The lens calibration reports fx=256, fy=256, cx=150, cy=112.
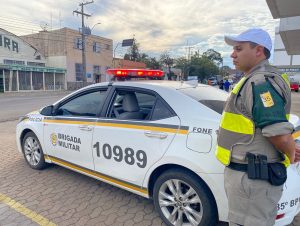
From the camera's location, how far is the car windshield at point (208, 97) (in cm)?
270

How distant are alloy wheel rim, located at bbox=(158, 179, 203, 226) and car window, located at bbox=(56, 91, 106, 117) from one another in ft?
4.66

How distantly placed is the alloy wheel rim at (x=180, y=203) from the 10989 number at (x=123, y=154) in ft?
1.20

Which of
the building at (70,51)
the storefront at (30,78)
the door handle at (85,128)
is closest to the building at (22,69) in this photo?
the storefront at (30,78)

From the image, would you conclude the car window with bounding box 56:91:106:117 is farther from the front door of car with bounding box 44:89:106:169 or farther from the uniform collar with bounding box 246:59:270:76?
the uniform collar with bounding box 246:59:270:76

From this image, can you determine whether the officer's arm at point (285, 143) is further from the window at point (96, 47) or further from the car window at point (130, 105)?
the window at point (96, 47)

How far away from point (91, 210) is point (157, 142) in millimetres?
1287

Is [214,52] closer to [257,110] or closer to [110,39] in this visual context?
[110,39]

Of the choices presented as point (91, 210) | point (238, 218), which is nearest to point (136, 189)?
point (91, 210)

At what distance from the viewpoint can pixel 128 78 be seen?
375 centimetres

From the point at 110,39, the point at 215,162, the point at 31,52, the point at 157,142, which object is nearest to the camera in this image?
the point at 215,162

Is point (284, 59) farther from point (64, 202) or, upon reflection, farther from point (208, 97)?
point (64, 202)

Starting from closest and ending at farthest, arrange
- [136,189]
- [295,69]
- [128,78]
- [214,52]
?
[136,189] → [128,78] → [295,69] → [214,52]

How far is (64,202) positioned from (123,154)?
112 centimetres

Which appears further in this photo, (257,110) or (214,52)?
(214,52)
